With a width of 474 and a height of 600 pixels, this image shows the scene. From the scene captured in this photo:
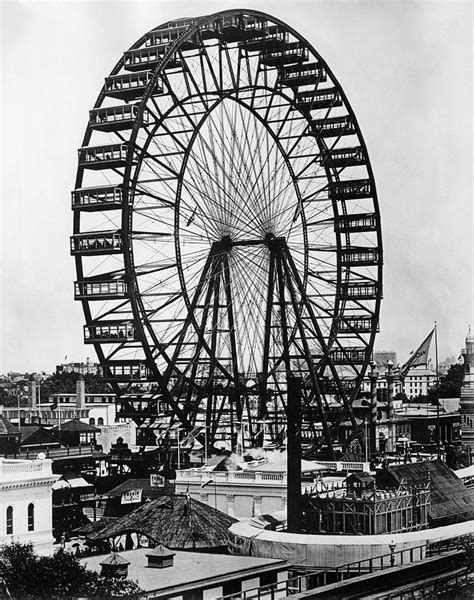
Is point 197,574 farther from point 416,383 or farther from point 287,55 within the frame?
point 416,383

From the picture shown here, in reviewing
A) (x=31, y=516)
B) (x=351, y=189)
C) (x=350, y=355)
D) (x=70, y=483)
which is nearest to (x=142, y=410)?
(x=70, y=483)

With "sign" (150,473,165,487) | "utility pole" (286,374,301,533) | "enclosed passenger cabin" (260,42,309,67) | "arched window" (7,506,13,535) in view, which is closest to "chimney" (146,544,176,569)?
"utility pole" (286,374,301,533)

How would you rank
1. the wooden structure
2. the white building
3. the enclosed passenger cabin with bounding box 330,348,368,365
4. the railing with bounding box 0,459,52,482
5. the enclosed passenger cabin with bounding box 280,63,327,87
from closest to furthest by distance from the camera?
the wooden structure → the white building → the railing with bounding box 0,459,52,482 → the enclosed passenger cabin with bounding box 280,63,327,87 → the enclosed passenger cabin with bounding box 330,348,368,365

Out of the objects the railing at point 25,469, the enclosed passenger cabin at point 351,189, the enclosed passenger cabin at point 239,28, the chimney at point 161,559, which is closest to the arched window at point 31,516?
the railing at point 25,469

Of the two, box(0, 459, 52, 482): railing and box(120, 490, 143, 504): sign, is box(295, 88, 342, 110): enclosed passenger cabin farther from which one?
box(0, 459, 52, 482): railing

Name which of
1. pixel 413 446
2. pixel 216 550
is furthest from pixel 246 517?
pixel 413 446

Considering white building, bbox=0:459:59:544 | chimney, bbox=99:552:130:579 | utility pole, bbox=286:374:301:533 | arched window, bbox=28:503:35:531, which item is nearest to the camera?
chimney, bbox=99:552:130:579

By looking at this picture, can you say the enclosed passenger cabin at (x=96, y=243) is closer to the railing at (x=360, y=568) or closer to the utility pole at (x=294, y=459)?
the utility pole at (x=294, y=459)

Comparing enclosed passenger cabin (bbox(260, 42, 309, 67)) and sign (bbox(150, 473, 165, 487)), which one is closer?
sign (bbox(150, 473, 165, 487))
